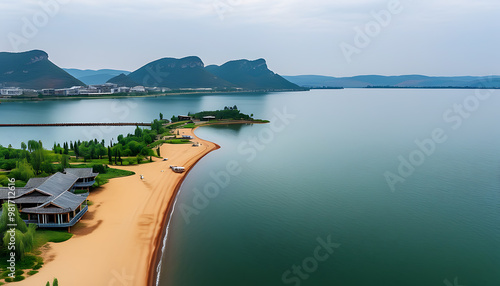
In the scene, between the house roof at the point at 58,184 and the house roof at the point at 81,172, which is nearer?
the house roof at the point at 58,184

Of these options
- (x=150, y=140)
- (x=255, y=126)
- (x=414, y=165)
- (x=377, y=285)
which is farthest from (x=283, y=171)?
(x=255, y=126)

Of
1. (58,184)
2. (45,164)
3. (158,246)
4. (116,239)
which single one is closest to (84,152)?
A: (45,164)

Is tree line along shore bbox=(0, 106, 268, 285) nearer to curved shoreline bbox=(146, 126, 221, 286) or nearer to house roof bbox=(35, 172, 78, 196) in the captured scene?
house roof bbox=(35, 172, 78, 196)

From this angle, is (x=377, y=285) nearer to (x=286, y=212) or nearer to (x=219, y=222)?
(x=286, y=212)

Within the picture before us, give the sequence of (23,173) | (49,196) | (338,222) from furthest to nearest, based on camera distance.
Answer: (23,173)
(338,222)
(49,196)

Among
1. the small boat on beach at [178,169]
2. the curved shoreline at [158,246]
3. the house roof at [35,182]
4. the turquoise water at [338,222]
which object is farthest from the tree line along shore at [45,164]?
the turquoise water at [338,222]

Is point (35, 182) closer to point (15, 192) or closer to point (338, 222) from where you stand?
point (15, 192)

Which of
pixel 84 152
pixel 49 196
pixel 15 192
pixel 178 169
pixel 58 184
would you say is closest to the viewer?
pixel 49 196

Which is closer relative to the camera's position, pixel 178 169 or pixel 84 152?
pixel 178 169

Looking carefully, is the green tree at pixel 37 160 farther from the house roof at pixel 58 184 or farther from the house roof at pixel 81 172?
the house roof at pixel 58 184
